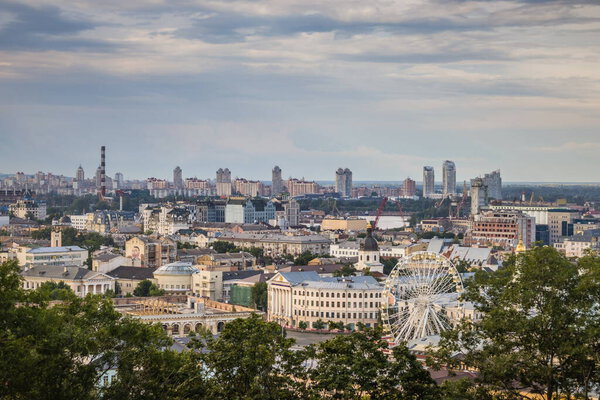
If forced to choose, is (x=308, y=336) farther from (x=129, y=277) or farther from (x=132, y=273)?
(x=132, y=273)

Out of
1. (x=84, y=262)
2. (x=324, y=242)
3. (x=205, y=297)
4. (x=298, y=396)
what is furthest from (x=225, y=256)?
(x=298, y=396)

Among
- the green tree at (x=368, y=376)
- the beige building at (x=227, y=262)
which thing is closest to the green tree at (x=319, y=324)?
the beige building at (x=227, y=262)

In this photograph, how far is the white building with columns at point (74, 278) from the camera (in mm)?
77812

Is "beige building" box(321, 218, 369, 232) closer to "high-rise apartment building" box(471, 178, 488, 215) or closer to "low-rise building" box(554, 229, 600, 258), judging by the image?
"high-rise apartment building" box(471, 178, 488, 215)

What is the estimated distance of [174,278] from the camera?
78.6 meters

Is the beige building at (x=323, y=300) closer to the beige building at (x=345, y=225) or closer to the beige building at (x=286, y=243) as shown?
the beige building at (x=286, y=243)

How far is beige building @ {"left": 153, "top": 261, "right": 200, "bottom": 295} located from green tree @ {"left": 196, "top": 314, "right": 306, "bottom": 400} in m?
51.6

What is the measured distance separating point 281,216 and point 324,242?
46.8 meters

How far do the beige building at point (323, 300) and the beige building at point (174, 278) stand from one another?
31.1 ft

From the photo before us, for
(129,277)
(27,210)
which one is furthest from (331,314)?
(27,210)

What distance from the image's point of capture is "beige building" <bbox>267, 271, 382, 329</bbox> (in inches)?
2628

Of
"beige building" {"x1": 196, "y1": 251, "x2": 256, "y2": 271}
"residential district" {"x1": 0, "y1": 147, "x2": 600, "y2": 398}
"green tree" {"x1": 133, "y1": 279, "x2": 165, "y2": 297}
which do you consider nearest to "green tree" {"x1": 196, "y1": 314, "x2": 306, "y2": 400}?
"residential district" {"x1": 0, "y1": 147, "x2": 600, "y2": 398}

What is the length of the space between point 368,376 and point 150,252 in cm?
6943

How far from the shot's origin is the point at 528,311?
81.5 feet
